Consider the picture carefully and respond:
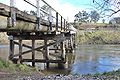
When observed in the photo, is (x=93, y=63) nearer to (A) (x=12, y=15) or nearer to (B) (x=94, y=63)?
(B) (x=94, y=63)

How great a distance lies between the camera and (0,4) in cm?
986

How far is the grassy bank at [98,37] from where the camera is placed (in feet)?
244

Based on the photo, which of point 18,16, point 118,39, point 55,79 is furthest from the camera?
point 118,39

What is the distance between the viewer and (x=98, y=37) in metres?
77.1

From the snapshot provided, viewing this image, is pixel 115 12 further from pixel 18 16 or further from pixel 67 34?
pixel 67 34

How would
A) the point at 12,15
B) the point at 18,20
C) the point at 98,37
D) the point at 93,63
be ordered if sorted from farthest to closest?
the point at 98,37
the point at 93,63
the point at 18,20
the point at 12,15

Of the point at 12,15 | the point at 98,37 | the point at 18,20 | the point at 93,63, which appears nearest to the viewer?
the point at 12,15

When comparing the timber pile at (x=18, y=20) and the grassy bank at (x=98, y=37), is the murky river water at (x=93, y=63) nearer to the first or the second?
the timber pile at (x=18, y=20)

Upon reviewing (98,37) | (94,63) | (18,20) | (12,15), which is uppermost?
(12,15)

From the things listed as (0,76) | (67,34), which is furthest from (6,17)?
(67,34)

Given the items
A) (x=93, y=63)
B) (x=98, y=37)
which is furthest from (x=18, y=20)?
(x=98, y=37)

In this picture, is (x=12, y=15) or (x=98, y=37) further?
(x=98, y=37)

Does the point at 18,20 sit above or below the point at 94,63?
above

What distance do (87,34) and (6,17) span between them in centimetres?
6764
